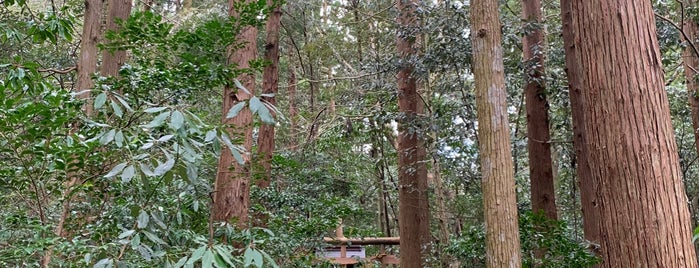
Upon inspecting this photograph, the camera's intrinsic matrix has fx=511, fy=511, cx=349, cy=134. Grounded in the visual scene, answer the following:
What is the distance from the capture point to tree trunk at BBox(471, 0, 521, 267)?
2.98 metres

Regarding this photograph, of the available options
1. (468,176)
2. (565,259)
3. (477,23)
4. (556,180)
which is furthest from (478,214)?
(477,23)

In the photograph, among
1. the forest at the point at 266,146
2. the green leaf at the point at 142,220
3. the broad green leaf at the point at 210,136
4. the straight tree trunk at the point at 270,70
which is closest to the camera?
the broad green leaf at the point at 210,136

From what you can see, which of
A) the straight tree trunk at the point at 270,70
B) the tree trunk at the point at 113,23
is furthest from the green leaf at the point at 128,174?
the straight tree trunk at the point at 270,70

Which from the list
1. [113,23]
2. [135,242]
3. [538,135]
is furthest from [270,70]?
[135,242]

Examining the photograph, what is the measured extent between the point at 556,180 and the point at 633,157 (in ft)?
28.6

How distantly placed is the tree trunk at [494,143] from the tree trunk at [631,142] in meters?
0.84

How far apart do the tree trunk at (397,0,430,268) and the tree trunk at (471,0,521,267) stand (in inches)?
106

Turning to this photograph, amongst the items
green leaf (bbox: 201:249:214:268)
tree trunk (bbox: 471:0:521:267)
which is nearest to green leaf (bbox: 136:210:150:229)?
green leaf (bbox: 201:249:214:268)

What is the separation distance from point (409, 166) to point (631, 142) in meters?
4.21

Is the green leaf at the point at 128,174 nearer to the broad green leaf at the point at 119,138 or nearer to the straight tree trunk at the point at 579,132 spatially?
the broad green leaf at the point at 119,138

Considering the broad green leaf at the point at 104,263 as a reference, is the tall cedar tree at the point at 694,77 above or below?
above

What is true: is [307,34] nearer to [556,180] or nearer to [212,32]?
[556,180]

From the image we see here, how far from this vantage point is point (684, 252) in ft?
6.45

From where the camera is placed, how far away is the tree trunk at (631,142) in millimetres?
1994
